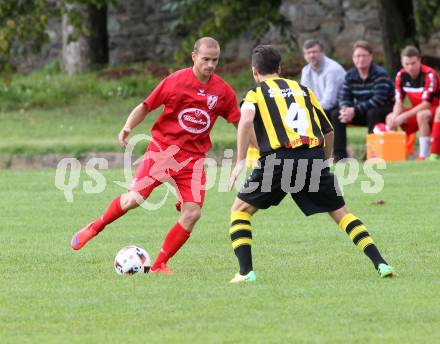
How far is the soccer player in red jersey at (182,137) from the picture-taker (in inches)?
360

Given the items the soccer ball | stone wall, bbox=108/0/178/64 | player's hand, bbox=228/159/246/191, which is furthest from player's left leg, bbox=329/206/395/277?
stone wall, bbox=108/0/178/64

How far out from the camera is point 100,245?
10.7 meters

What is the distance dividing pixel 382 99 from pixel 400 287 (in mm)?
9461

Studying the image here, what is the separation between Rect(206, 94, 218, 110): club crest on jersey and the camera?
9.15 meters

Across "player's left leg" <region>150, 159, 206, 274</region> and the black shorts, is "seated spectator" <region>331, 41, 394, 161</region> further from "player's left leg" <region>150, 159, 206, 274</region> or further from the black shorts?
the black shorts

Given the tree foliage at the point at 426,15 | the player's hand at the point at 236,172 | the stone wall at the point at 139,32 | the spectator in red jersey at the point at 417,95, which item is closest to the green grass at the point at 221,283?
the player's hand at the point at 236,172

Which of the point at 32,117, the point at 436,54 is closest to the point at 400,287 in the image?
the point at 32,117

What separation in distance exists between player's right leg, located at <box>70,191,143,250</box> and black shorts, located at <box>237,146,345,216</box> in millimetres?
1192

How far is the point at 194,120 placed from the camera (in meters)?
9.23

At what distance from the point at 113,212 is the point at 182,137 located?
0.78 m

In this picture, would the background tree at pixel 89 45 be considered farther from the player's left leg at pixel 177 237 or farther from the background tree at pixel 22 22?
the player's left leg at pixel 177 237

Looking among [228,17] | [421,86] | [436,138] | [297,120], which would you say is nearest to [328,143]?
[297,120]

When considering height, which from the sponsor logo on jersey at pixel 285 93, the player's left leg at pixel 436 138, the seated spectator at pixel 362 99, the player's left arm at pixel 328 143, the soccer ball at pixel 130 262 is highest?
the sponsor logo on jersey at pixel 285 93

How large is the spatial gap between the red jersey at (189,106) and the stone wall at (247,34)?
16666mm
